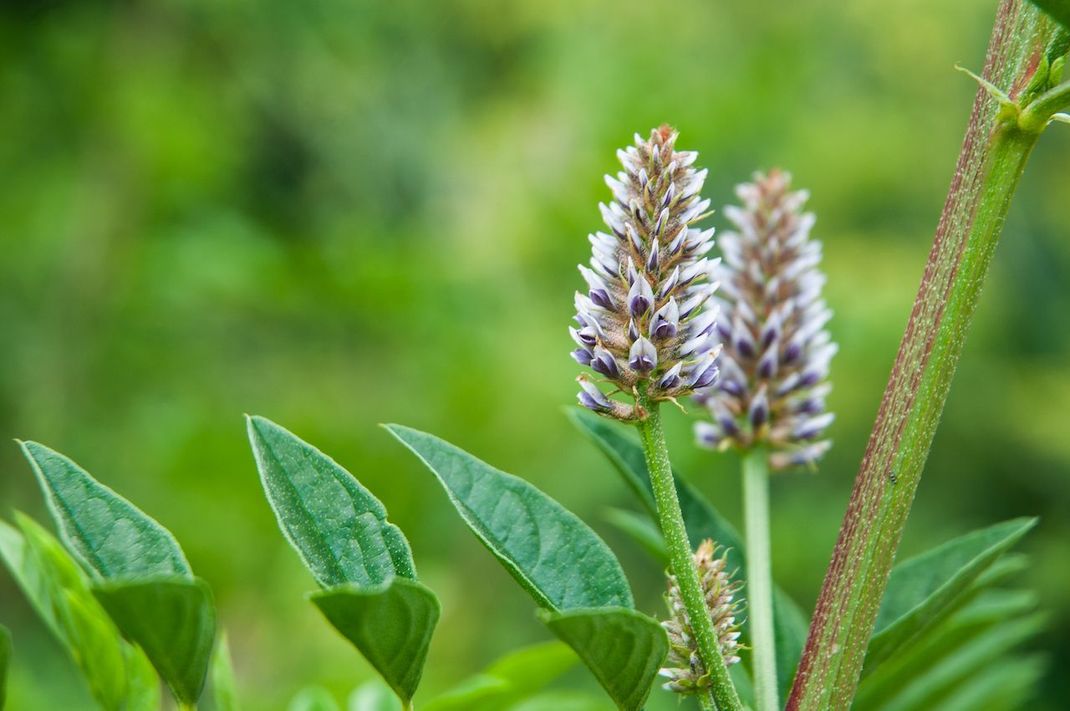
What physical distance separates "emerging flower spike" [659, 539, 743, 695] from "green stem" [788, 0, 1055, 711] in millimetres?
50

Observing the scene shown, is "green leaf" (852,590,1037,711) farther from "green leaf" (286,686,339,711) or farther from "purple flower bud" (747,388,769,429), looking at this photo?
"green leaf" (286,686,339,711)

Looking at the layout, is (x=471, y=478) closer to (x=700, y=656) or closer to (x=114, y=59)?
(x=700, y=656)

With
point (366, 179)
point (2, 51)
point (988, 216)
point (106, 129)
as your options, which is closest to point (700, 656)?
point (988, 216)

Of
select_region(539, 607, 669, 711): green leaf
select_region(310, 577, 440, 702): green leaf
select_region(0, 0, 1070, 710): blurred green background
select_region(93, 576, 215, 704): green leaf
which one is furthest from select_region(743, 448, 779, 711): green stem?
select_region(0, 0, 1070, 710): blurred green background

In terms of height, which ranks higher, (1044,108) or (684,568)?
(1044,108)

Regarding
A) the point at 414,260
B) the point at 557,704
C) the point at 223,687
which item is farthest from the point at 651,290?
the point at 414,260

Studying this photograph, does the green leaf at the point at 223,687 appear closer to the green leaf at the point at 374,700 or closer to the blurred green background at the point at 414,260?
the green leaf at the point at 374,700

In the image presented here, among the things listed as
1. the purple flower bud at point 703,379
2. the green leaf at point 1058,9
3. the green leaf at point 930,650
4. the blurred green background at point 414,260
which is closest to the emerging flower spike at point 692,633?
the purple flower bud at point 703,379

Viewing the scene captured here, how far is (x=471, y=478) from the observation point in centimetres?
63

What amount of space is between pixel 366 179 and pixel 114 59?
71.6 inches

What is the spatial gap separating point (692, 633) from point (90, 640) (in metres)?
0.39

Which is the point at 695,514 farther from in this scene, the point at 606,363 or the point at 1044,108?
the point at 1044,108

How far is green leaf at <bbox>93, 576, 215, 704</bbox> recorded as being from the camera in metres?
0.48

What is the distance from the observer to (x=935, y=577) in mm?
799
